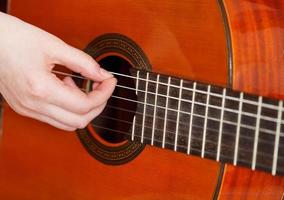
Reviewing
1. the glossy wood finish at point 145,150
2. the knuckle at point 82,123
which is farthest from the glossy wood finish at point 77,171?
the knuckle at point 82,123

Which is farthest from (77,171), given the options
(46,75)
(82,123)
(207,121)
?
(207,121)

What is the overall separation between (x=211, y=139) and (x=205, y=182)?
0.09 m

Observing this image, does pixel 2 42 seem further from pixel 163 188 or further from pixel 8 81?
pixel 163 188

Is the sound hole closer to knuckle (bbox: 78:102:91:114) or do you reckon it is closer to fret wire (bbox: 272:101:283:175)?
knuckle (bbox: 78:102:91:114)

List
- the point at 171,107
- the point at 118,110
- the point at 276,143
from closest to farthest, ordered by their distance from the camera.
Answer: the point at 276,143, the point at 171,107, the point at 118,110

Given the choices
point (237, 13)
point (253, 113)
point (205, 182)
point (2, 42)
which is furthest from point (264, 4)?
point (2, 42)

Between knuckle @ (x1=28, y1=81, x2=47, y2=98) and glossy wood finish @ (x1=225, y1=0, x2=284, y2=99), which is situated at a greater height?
glossy wood finish @ (x1=225, y1=0, x2=284, y2=99)

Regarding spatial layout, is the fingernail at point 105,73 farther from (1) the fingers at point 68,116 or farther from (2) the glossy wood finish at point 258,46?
(2) the glossy wood finish at point 258,46

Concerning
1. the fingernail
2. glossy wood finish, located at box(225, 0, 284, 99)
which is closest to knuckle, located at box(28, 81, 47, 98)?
the fingernail

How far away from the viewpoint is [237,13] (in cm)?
84

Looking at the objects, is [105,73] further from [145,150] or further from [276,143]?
[276,143]

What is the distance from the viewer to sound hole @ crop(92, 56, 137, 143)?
39.3 inches

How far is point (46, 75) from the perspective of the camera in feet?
3.07

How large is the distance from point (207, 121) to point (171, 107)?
0.08m
